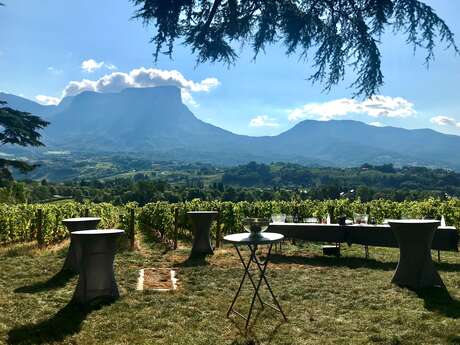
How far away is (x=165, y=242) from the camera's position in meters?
13.8

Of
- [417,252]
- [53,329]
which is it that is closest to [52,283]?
[53,329]

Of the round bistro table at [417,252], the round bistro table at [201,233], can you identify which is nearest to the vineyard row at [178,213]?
the round bistro table at [201,233]

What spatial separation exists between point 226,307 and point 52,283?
336 centimetres

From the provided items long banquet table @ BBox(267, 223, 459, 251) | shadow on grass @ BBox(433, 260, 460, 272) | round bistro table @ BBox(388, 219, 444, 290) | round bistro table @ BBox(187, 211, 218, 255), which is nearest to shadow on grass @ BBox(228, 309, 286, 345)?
round bistro table @ BBox(388, 219, 444, 290)

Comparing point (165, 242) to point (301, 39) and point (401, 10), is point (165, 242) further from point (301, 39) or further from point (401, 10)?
point (401, 10)

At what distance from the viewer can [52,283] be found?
25.2 ft

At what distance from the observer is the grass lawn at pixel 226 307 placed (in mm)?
4852

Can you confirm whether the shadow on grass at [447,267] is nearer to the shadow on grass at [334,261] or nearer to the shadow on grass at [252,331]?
the shadow on grass at [334,261]

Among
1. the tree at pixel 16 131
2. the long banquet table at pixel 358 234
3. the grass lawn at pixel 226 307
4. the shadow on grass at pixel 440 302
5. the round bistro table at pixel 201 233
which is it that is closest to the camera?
the grass lawn at pixel 226 307

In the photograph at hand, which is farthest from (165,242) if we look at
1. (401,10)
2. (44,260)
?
(401,10)

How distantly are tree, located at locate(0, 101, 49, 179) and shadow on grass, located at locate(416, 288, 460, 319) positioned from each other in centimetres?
1851

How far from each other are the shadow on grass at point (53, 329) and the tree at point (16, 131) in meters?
16.3

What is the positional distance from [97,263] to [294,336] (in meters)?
2.98

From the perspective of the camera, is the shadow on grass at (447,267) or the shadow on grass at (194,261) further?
the shadow on grass at (194,261)
